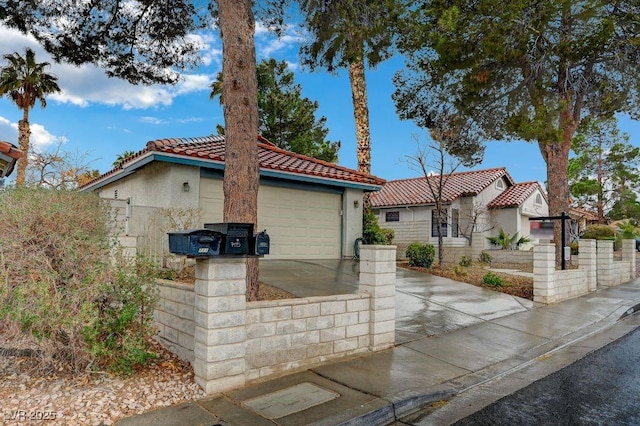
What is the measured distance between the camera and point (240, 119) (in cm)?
605

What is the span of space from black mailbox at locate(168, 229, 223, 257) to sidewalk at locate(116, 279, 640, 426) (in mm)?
1477

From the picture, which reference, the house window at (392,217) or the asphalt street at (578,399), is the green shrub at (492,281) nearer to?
the asphalt street at (578,399)

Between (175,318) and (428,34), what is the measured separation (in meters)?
10.7

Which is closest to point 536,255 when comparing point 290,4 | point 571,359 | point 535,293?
point 535,293

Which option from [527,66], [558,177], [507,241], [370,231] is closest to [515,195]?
[507,241]

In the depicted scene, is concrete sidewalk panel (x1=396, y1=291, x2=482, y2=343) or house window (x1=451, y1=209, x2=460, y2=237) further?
house window (x1=451, y1=209, x2=460, y2=237)

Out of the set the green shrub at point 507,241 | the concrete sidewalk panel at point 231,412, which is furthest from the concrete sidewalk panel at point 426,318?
the green shrub at point 507,241

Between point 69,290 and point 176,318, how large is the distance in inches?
55.8

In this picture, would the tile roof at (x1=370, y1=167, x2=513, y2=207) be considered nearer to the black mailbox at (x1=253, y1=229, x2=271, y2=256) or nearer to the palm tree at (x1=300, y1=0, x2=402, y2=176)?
the palm tree at (x1=300, y1=0, x2=402, y2=176)

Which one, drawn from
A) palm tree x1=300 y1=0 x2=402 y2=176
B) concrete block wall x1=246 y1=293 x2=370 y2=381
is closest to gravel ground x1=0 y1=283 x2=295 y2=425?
concrete block wall x1=246 y1=293 x2=370 y2=381

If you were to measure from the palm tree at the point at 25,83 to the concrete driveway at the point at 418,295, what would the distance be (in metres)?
19.6

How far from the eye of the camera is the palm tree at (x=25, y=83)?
22703 millimetres

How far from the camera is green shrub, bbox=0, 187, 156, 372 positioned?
13.5ft

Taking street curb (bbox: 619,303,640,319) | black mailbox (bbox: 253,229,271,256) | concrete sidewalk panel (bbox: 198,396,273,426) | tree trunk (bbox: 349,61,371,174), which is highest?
tree trunk (bbox: 349,61,371,174)
